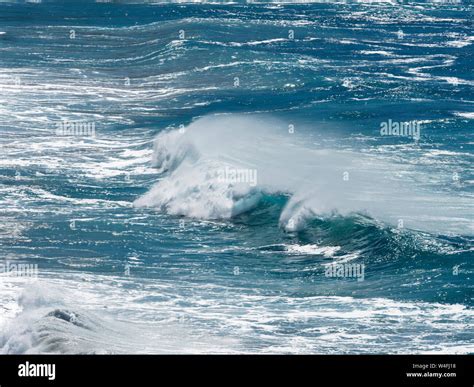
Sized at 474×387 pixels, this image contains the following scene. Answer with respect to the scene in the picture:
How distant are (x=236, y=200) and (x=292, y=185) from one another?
60.7 inches

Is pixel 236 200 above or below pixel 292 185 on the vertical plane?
below

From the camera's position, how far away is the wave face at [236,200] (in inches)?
861

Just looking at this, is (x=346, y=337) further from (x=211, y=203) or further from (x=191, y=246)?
(x=211, y=203)

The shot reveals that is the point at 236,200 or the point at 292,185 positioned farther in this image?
the point at 292,185

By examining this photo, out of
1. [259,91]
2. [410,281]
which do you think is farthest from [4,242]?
[259,91]

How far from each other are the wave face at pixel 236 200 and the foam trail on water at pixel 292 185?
0.24 ft

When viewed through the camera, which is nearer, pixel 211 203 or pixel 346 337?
pixel 346 337

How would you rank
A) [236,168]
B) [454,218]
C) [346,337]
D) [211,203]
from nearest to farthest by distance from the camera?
[346,337], [454,218], [211,203], [236,168]

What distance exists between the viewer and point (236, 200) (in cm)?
3225

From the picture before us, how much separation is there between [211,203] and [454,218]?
5953 mm

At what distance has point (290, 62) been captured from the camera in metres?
58.9

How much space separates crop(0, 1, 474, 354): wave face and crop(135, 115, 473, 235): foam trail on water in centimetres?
7

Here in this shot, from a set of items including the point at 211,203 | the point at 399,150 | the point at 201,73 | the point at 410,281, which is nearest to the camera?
the point at 410,281

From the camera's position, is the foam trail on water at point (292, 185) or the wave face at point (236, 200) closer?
the wave face at point (236, 200)
